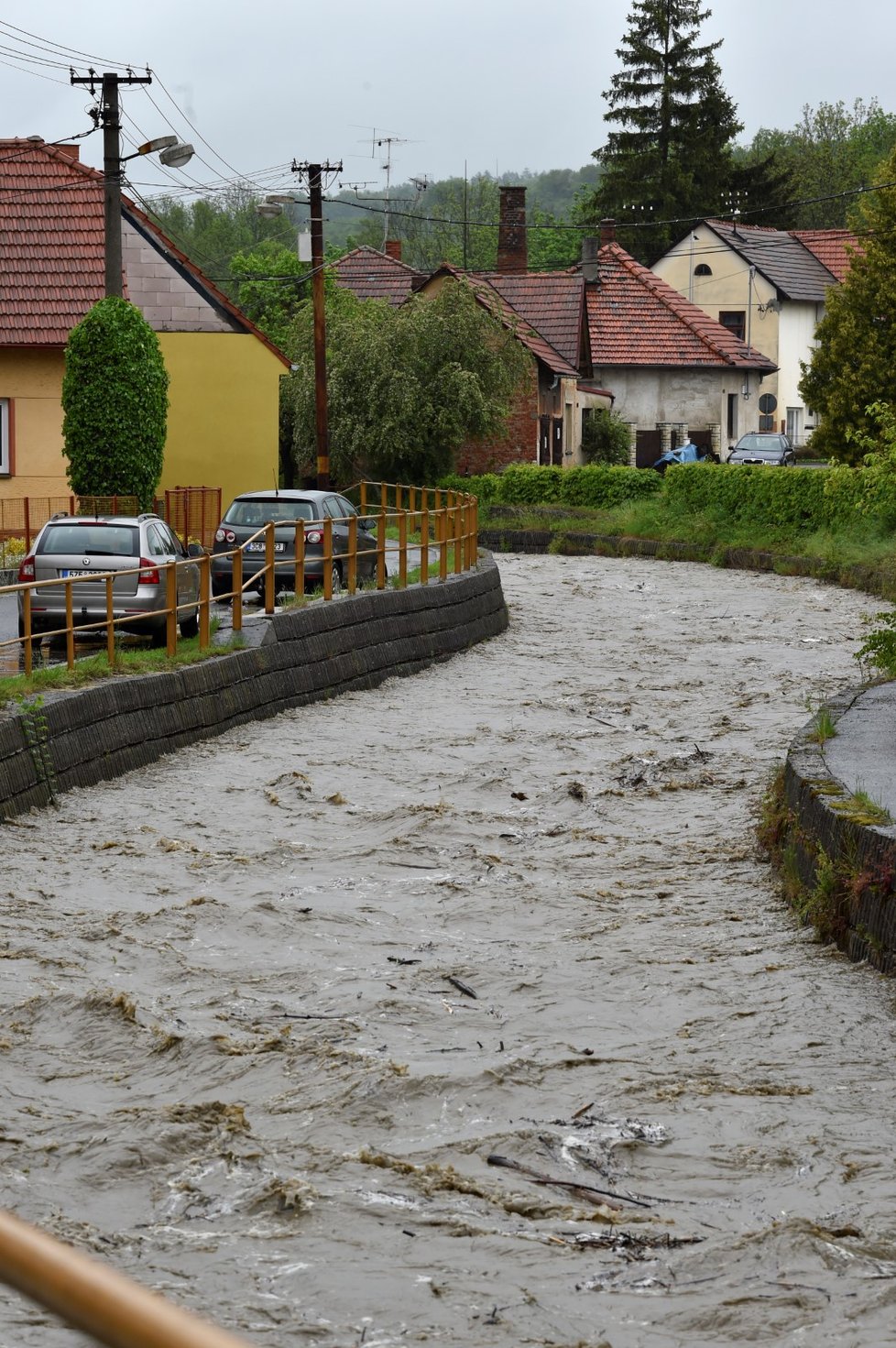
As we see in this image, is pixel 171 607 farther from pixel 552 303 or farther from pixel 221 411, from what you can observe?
pixel 552 303

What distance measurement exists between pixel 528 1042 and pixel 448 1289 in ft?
8.72

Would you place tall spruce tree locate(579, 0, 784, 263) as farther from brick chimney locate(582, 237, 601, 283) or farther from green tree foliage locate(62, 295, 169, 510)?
green tree foliage locate(62, 295, 169, 510)

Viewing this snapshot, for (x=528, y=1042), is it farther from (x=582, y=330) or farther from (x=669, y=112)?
(x=669, y=112)

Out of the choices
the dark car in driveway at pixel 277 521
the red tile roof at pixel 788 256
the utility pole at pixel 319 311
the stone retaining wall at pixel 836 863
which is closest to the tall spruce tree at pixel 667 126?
the red tile roof at pixel 788 256

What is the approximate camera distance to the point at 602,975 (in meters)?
9.36

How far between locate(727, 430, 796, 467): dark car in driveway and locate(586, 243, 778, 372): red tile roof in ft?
13.5

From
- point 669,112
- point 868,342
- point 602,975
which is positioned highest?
point 669,112

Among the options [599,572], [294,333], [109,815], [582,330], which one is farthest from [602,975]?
[582,330]

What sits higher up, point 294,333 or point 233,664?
point 294,333

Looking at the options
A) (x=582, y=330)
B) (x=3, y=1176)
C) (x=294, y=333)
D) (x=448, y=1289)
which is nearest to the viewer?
(x=448, y=1289)

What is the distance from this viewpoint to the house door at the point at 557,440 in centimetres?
5678

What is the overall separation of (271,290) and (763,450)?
25453 mm

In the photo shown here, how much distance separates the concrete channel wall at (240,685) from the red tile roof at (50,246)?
43.6ft

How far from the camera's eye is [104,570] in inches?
781
